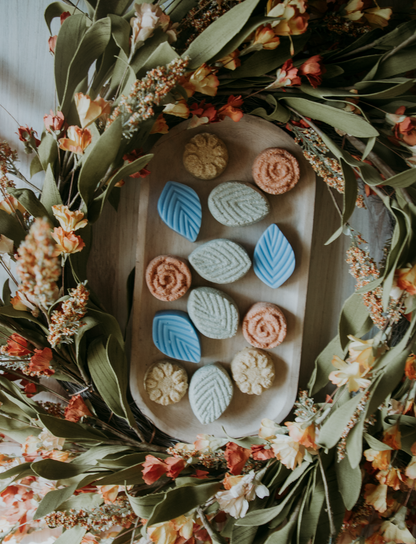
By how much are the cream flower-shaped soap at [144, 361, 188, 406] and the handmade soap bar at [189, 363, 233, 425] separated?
6 cm

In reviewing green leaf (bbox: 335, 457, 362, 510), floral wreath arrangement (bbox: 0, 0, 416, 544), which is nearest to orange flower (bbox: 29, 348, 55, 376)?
floral wreath arrangement (bbox: 0, 0, 416, 544)

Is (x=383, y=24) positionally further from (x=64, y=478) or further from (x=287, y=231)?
(x=64, y=478)

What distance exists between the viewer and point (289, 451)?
995mm

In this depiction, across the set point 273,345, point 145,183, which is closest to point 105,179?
point 145,183

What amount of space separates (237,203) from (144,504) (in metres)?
0.88

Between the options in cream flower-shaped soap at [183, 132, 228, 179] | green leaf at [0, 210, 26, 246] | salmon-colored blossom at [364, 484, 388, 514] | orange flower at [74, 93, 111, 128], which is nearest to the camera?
orange flower at [74, 93, 111, 128]

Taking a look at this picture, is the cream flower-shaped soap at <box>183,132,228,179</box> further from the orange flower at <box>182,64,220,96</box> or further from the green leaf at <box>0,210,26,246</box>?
the green leaf at <box>0,210,26,246</box>

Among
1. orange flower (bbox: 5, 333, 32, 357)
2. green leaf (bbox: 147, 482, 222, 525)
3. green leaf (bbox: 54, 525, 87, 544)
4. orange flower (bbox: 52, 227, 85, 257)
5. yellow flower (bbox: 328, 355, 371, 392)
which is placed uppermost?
orange flower (bbox: 52, 227, 85, 257)

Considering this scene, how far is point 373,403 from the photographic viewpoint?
944 mm

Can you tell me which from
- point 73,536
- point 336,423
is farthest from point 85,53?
point 73,536

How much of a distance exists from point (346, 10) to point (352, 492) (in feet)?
4.21

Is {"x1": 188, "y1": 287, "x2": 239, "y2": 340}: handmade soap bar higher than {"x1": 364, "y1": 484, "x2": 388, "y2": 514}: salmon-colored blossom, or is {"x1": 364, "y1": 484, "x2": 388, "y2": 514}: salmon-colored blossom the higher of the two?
{"x1": 188, "y1": 287, "x2": 239, "y2": 340}: handmade soap bar

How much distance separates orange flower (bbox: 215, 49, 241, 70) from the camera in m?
0.97

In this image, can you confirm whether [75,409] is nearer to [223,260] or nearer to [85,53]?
[223,260]
